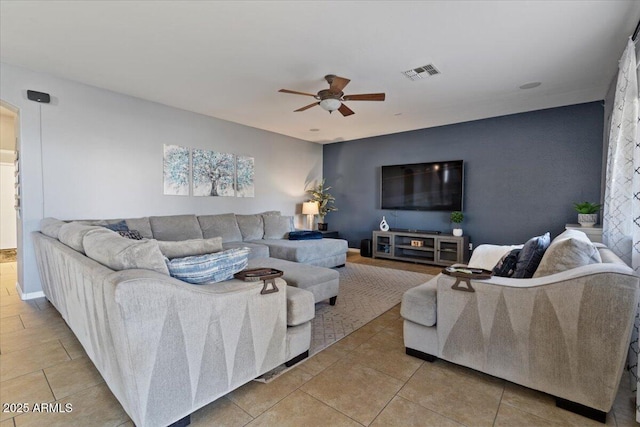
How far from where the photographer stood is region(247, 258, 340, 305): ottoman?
9.25 ft

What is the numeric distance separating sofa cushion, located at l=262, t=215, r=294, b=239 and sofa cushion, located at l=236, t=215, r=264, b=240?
10cm

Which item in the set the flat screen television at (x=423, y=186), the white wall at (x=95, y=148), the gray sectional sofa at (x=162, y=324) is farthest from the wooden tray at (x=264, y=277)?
the flat screen television at (x=423, y=186)

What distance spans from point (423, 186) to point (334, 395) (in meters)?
4.70

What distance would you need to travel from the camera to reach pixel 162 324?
4.28 ft

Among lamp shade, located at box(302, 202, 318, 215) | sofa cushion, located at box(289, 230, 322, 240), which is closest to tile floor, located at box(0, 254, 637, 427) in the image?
sofa cushion, located at box(289, 230, 322, 240)

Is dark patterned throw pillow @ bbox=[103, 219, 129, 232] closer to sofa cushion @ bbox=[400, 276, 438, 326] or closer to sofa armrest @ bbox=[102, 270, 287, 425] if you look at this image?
sofa armrest @ bbox=[102, 270, 287, 425]

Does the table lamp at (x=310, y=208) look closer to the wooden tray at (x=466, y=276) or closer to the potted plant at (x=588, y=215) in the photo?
the potted plant at (x=588, y=215)

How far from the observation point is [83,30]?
2.48 metres

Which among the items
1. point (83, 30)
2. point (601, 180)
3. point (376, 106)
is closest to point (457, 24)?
point (376, 106)

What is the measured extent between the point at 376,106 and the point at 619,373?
3800mm

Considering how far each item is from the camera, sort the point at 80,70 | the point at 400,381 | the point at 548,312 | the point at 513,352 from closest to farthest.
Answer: the point at 548,312, the point at 513,352, the point at 400,381, the point at 80,70

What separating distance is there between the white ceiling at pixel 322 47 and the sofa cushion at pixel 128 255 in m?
1.82

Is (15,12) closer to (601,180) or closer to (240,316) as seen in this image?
(240,316)

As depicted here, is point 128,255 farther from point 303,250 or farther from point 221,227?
point 221,227
